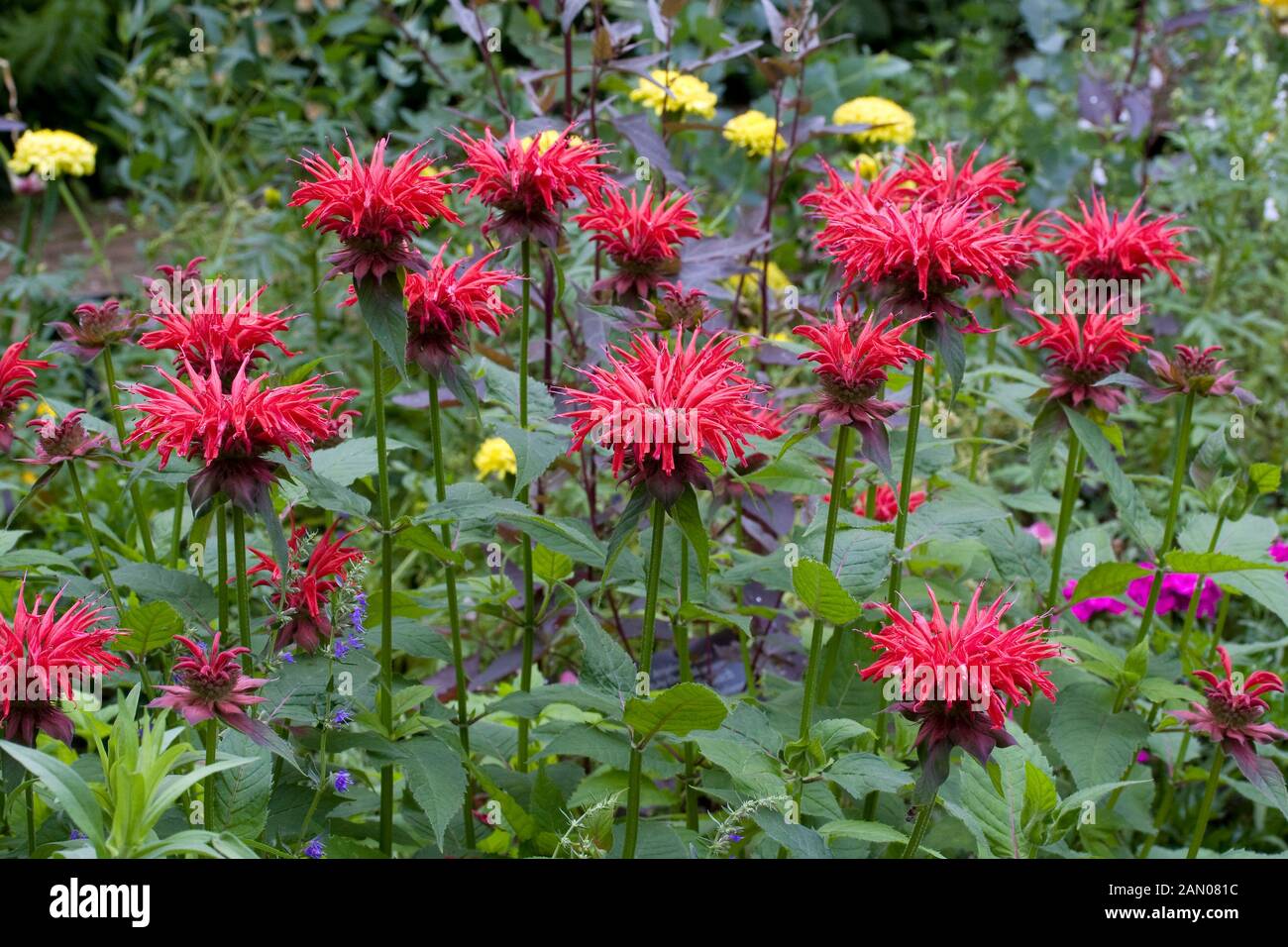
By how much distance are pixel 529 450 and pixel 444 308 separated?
0.74ft

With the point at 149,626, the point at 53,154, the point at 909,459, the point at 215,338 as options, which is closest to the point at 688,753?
the point at 909,459

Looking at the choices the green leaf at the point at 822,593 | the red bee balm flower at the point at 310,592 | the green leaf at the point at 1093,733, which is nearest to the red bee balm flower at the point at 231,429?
the red bee balm flower at the point at 310,592

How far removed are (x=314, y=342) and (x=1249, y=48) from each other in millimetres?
3500

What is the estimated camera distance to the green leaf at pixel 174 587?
5.34ft

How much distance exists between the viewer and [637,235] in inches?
76.3

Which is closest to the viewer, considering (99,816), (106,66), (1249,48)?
(99,816)

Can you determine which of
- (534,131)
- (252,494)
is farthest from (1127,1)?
(252,494)

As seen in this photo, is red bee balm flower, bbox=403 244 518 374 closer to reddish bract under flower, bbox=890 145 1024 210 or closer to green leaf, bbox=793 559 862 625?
green leaf, bbox=793 559 862 625

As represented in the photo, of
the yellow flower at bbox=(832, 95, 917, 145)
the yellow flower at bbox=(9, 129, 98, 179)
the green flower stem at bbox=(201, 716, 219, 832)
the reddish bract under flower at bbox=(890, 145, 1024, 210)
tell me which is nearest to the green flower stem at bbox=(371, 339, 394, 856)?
the green flower stem at bbox=(201, 716, 219, 832)

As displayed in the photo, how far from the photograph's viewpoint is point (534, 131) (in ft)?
6.95

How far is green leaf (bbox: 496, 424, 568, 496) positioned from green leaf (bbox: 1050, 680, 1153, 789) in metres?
0.79

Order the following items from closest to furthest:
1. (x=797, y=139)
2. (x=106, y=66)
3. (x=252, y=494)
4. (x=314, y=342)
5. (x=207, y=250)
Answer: (x=252, y=494) → (x=797, y=139) → (x=314, y=342) → (x=207, y=250) → (x=106, y=66)

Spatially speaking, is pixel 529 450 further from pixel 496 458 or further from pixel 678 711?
pixel 496 458
